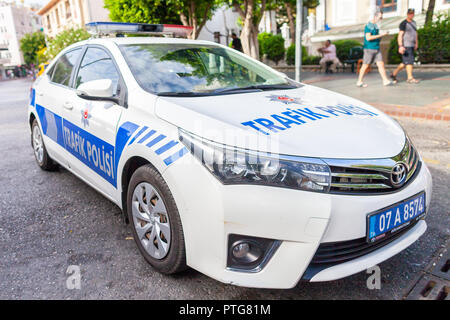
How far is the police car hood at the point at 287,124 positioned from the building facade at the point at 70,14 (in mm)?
23984

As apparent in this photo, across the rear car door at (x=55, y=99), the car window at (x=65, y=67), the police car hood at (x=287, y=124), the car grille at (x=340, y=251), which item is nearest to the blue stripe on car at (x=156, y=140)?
the police car hood at (x=287, y=124)

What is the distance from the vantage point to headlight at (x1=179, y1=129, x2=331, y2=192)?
1.88 metres

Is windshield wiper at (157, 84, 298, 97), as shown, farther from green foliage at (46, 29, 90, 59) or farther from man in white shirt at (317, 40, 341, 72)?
green foliage at (46, 29, 90, 59)

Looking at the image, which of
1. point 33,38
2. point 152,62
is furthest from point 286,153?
point 33,38

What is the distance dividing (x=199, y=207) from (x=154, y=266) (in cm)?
69

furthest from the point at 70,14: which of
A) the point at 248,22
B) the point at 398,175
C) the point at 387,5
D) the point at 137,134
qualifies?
the point at 398,175

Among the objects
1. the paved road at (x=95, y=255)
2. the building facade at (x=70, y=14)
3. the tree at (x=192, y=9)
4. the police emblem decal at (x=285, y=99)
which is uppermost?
the building facade at (x=70, y=14)

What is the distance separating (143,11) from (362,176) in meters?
14.6

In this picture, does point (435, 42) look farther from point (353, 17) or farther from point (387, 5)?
point (353, 17)

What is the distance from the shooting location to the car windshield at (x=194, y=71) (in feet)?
9.00

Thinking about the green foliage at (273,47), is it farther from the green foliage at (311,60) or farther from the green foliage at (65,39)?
the green foliage at (65,39)

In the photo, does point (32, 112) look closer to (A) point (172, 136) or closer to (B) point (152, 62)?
(B) point (152, 62)

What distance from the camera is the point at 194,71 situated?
299 centimetres

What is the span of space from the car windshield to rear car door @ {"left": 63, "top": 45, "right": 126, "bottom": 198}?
0.63 ft
